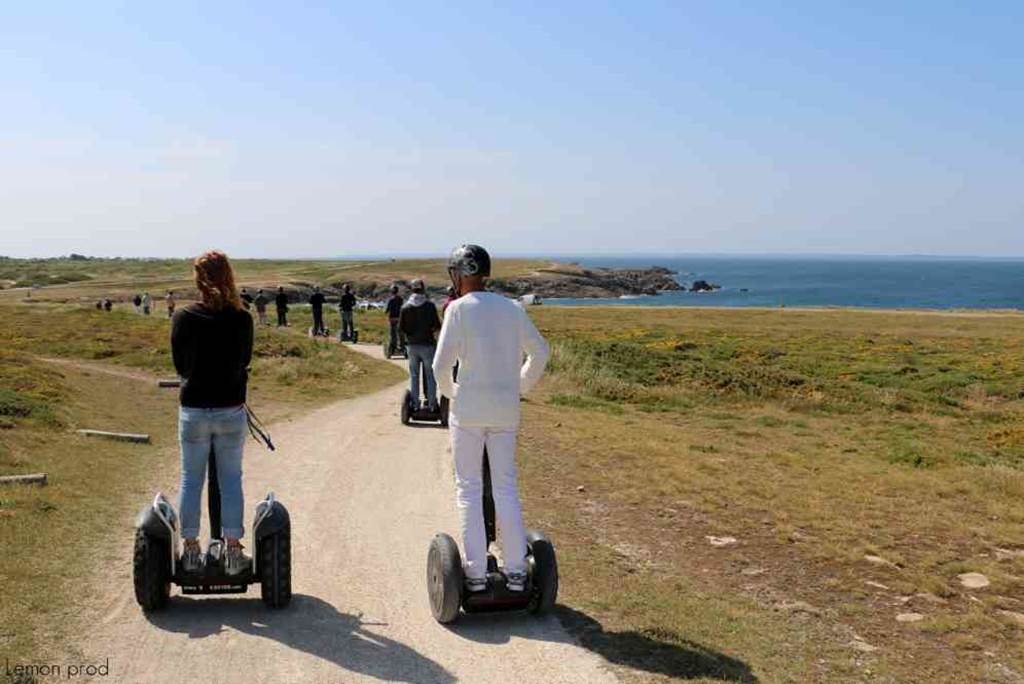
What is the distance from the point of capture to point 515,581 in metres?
6.52

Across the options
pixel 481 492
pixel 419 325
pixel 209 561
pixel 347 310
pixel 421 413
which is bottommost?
pixel 421 413

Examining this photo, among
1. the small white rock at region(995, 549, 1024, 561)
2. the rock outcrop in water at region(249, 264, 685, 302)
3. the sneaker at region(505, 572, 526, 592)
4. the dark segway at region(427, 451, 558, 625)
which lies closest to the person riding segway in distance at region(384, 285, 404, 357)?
the small white rock at region(995, 549, 1024, 561)

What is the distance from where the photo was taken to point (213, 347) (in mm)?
6363

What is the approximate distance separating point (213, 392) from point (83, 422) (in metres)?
A: 10.9

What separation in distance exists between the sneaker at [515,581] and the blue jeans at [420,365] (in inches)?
350

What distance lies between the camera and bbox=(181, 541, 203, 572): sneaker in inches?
261

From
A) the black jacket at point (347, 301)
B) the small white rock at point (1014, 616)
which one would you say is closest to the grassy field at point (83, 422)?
the black jacket at point (347, 301)

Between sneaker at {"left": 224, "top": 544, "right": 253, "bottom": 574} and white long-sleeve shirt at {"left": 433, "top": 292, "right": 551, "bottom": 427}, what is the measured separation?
2026mm

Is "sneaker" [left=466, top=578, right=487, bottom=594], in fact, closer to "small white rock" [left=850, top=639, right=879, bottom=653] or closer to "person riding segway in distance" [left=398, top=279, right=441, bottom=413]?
"small white rock" [left=850, top=639, right=879, bottom=653]

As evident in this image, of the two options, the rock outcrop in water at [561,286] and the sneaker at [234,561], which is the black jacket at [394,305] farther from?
the rock outcrop in water at [561,286]

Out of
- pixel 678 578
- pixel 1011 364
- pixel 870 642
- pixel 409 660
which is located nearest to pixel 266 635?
pixel 409 660

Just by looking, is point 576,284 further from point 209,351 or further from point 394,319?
point 209,351

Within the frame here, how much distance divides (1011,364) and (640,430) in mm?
24876

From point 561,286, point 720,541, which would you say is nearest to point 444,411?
point 720,541
